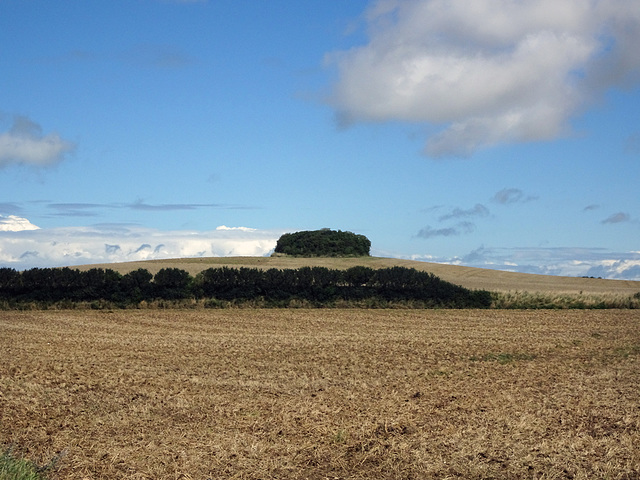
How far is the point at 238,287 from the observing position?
117ft

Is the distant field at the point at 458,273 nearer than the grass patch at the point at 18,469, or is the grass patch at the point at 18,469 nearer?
the grass patch at the point at 18,469

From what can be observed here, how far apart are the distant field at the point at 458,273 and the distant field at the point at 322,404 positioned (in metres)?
26.2

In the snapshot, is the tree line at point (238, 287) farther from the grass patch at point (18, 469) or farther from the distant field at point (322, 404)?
the grass patch at point (18, 469)

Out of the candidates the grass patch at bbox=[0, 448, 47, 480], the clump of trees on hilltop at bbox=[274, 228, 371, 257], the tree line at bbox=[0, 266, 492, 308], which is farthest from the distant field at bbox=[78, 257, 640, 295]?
the grass patch at bbox=[0, 448, 47, 480]

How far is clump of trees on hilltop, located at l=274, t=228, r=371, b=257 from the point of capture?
244 ft

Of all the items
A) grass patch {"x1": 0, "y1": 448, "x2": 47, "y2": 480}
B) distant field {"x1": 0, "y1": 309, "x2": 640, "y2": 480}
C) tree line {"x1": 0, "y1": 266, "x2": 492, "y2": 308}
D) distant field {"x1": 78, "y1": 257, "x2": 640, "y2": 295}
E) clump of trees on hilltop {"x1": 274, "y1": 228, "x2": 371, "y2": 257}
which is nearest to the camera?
grass patch {"x1": 0, "y1": 448, "x2": 47, "y2": 480}

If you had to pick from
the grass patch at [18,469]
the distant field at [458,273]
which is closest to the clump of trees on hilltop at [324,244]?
the distant field at [458,273]

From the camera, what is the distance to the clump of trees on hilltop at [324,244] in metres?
74.2

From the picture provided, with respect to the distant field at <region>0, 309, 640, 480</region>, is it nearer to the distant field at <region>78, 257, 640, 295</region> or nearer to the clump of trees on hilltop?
the distant field at <region>78, 257, 640, 295</region>

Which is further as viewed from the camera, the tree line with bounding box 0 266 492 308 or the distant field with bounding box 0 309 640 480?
the tree line with bounding box 0 266 492 308

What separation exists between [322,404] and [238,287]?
2364cm

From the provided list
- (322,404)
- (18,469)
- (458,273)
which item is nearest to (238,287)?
(322,404)

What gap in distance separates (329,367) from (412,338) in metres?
7.27

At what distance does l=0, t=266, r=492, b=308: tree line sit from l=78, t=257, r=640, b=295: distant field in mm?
12260
